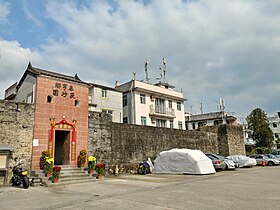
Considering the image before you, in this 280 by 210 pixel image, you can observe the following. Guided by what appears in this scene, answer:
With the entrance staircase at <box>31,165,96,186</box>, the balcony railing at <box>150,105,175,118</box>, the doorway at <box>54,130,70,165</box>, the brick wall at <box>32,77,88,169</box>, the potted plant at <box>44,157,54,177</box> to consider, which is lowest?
the entrance staircase at <box>31,165,96,186</box>

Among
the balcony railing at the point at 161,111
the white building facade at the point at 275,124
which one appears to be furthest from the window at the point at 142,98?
the white building facade at the point at 275,124

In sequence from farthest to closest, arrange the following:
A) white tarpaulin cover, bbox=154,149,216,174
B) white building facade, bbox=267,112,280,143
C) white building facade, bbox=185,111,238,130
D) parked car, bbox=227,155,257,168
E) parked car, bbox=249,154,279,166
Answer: white building facade, bbox=267,112,280,143
white building facade, bbox=185,111,238,130
parked car, bbox=249,154,279,166
parked car, bbox=227,155,257,168
white tarpaulin cover, bbox=154,149,216,174

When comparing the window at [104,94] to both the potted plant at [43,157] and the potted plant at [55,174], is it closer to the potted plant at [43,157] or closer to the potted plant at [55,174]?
the potted plant at [43,157]

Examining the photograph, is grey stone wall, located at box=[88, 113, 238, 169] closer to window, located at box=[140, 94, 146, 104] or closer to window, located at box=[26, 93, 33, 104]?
window, located at box=[26, 93, 33, 104]

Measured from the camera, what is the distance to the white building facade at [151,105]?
27.5 meters

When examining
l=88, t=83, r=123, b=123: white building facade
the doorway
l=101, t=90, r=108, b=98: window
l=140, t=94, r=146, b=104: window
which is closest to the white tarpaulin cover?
the doorway

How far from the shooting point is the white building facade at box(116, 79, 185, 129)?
27516 millimetres

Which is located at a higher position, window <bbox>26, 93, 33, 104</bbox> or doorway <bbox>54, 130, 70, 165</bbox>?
window <bbox>26, 93, 33, 104</bbox>

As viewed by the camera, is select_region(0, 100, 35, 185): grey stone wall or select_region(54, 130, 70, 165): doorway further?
select_region(54, 130, 70, 165): doorway

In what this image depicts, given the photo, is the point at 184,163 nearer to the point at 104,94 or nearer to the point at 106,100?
the point at 106,100

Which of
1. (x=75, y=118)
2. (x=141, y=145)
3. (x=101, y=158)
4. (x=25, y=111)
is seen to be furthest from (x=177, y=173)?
(x=25, y=111)

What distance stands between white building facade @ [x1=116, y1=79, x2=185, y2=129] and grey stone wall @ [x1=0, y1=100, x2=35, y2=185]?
15.5 meters

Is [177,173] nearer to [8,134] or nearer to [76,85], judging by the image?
[76,85]

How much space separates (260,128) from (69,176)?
2952cm
